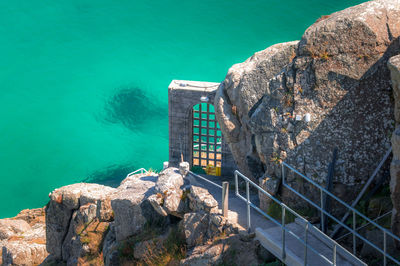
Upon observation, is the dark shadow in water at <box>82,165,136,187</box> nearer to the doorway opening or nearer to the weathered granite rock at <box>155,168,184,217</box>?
the doorway opening

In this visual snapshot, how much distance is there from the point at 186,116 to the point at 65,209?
517 centimetres

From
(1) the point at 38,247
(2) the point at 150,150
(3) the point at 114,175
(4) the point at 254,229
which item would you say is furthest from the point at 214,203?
(2) the point at 150,150

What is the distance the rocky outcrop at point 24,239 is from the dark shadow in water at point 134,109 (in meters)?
11.5

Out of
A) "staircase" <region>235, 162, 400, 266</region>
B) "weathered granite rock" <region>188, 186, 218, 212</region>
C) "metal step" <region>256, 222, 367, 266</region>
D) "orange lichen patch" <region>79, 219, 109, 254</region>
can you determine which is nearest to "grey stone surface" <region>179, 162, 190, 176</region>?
"weathered granite rock" <region>188, 186, 218, 212</region>

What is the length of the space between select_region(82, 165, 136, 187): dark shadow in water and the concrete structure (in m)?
11.3

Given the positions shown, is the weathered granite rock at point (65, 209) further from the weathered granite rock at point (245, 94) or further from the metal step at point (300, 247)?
the metal step at point (300, 247)

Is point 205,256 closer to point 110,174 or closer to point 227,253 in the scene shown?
point 227,253

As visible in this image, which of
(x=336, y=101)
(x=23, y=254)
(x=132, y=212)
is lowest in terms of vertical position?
(x=23, y=254)

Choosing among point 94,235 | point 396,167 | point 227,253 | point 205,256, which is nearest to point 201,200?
point 205,256

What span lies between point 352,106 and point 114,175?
2119 centimetres

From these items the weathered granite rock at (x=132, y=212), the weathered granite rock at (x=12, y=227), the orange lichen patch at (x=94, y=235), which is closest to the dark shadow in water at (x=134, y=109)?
the weathered granite rock at (x=12, y=227)

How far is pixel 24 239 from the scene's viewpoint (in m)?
18.6

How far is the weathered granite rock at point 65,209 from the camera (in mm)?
14289

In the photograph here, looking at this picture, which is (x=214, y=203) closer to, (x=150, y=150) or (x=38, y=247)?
(x=38, y=247)
